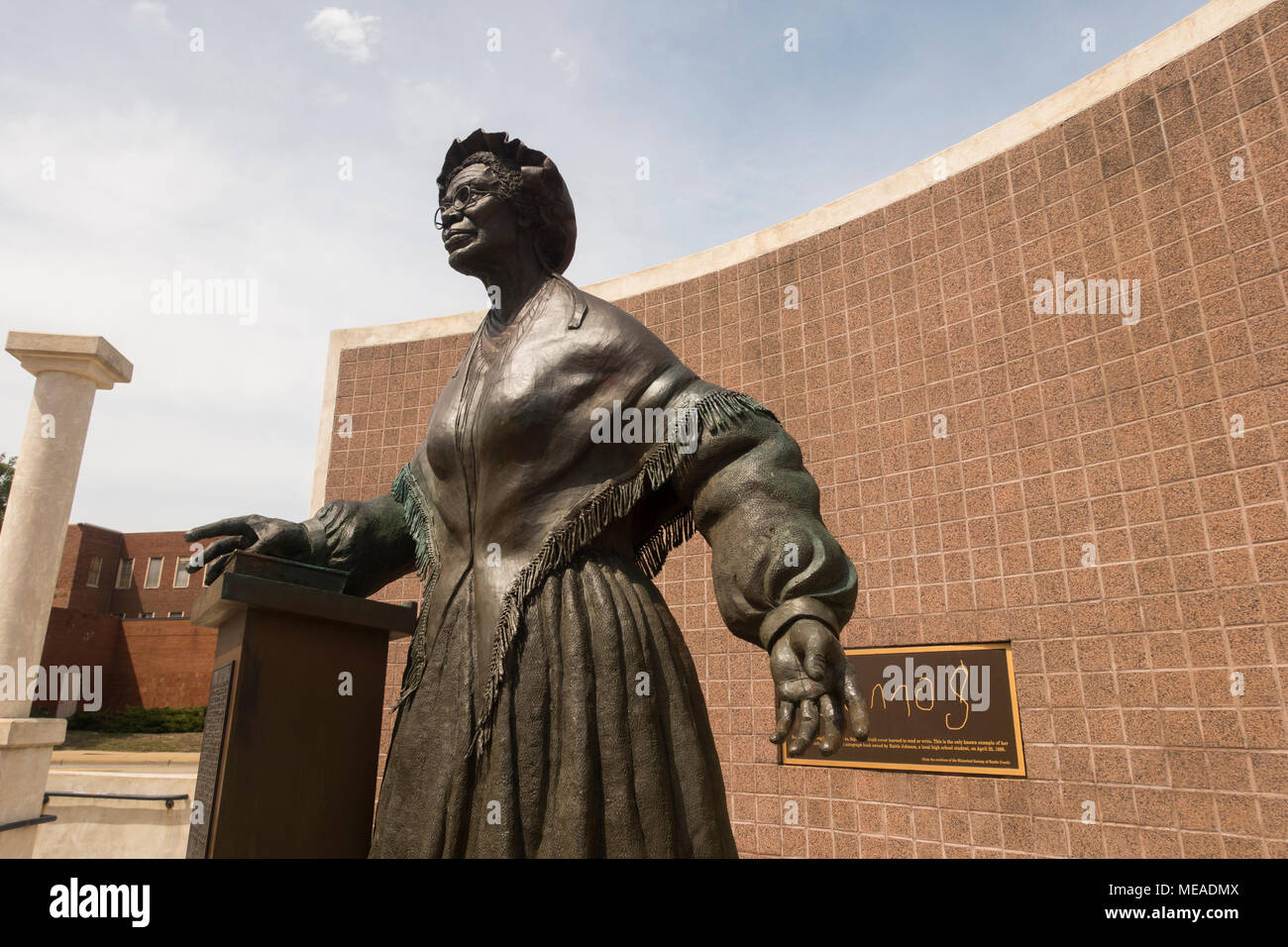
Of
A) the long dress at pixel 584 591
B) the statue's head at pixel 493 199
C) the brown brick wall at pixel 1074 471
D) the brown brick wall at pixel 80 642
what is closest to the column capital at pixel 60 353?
the brown brick wall at pixel 1074 471

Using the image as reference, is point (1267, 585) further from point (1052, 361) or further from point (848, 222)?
point (848, 222)

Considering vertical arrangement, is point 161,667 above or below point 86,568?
below

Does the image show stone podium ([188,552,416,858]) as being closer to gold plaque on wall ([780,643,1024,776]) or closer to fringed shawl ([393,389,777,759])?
fringed shawl ([393,389,777,759])

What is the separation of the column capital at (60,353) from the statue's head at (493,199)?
25.5 feet

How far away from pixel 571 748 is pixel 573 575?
36 cm

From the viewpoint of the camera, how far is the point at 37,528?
7746mm

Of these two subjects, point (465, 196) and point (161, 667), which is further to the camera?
point (161, 667)

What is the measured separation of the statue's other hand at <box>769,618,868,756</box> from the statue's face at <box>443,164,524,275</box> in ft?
4.13

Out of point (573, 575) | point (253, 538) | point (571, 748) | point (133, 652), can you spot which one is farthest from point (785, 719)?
point (133, 652)

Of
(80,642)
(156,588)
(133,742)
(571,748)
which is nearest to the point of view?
(571,748)

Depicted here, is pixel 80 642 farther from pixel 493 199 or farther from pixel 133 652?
pixel 493 199

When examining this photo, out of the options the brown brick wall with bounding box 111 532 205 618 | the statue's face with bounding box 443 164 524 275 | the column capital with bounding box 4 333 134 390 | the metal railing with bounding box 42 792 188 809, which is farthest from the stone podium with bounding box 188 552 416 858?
the brown brick wall with bounding box 111 532 205 618
